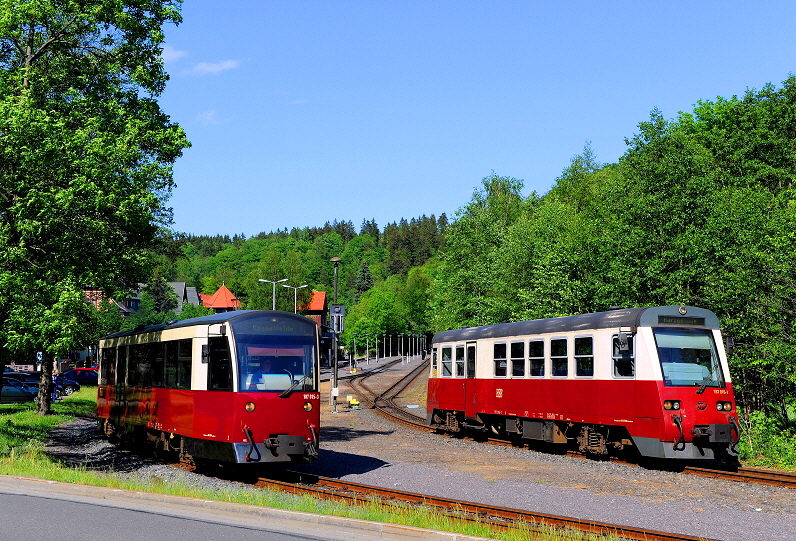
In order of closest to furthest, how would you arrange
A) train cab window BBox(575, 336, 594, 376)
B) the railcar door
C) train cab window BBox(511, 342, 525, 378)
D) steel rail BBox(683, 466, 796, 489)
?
1. steel rail BBox(683, 466, 796, 489)
2. train cab window BBox(575, 336, 594, 376)
3. train cab window BBox(511, 342, 525, 378)
4. the railcar door

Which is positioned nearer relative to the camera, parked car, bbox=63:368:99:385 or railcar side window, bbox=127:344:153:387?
railcar side window, bbox=127:344:153:387

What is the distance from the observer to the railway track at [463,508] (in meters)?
10.6

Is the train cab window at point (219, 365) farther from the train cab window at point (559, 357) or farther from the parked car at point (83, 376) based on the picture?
the parked car at point (83, 376)

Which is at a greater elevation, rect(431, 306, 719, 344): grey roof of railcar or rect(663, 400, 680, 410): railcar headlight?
rect(431, 306, 719, 344): grey roof of railcar

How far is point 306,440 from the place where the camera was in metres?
16.2

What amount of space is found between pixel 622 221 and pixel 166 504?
915 inches

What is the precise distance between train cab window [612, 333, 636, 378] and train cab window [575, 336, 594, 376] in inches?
35.1

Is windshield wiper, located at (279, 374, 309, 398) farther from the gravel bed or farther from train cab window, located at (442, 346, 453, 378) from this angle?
train cab window, located at (442, 346, 453, 378)

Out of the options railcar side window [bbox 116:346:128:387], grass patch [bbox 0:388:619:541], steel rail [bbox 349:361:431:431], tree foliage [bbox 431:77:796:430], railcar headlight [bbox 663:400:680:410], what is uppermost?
tree foliage [bbox 431:77:796:430]

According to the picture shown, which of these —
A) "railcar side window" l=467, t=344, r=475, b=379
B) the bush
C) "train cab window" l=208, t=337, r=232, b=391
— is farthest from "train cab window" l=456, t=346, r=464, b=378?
"train cab window" l=208, t=337, r=232, b=391

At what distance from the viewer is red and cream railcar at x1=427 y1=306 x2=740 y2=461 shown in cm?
1711

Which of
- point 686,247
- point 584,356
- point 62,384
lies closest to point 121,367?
point 584,356

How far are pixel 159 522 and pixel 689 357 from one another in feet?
38.6

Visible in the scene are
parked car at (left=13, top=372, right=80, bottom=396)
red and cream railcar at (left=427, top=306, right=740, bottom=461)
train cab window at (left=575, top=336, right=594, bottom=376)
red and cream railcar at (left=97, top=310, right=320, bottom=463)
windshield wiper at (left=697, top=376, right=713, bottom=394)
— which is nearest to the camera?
red and cream railcar at (left=97, top=310, right=320, bottom=463)
